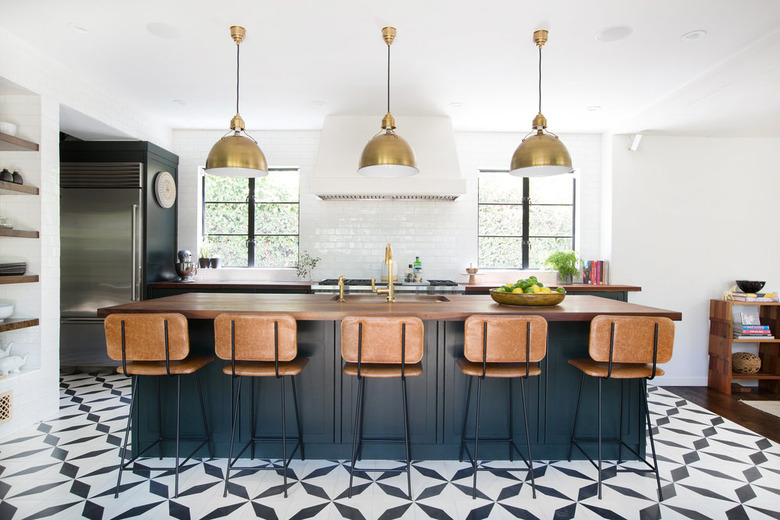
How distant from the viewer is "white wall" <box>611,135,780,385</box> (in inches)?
191

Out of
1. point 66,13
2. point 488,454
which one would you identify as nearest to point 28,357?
point 66,13

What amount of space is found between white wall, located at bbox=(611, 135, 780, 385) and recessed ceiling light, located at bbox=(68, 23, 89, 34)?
5530 millimetres

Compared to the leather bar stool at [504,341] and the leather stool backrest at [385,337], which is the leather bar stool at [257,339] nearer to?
the leather stool backrest at [385,337]

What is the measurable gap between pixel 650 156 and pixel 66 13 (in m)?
5.79

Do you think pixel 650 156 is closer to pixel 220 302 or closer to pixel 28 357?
pixel 220 302

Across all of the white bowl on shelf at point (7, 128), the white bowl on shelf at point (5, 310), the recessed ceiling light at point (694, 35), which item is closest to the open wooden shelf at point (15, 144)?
the white bowl on shelf at point (7, 128)

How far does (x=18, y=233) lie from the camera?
3221mm

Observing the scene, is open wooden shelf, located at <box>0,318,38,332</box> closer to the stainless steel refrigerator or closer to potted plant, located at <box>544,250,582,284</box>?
the stainless steel refrigerator

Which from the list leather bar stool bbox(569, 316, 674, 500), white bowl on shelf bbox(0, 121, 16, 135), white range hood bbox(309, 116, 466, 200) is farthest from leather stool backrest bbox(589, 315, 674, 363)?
white bowl on shelf bbox(0, 121, 16, 135)

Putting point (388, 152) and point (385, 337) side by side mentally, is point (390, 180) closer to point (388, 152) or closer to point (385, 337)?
point (388, 152)

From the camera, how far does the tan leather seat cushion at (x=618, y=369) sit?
2324 mm

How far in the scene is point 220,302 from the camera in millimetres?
2842

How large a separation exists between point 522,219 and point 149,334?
4610 millimetres

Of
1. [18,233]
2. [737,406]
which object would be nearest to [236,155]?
[18,233]
